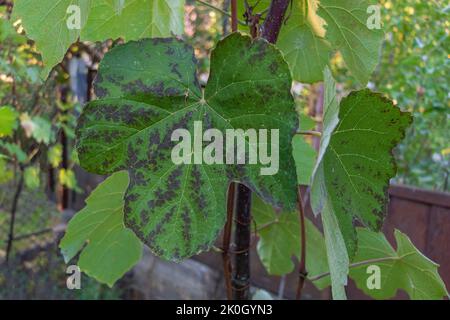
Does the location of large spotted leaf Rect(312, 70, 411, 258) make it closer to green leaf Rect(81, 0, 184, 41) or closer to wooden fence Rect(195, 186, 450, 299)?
green leaf Rect(81, 0, 184, 41)

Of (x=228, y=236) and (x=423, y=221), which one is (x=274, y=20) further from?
(x=423, y=221)

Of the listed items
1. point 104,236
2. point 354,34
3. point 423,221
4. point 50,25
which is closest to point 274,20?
point 354,34

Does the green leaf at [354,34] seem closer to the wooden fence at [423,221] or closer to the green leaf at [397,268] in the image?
the green leaf at [397,268]

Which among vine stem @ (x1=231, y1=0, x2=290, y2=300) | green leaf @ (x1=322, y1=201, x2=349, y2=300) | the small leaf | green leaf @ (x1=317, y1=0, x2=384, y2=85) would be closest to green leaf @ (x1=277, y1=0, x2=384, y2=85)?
green leaf @ (x1=317, y1=0, x2=384, y2=85)

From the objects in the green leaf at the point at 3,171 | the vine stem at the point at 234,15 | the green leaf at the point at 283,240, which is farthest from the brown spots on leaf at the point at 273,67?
the green leaf at the point at 3,171

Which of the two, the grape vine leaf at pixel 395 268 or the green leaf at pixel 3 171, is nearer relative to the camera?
the grape vine leaf at pixel 395 268
